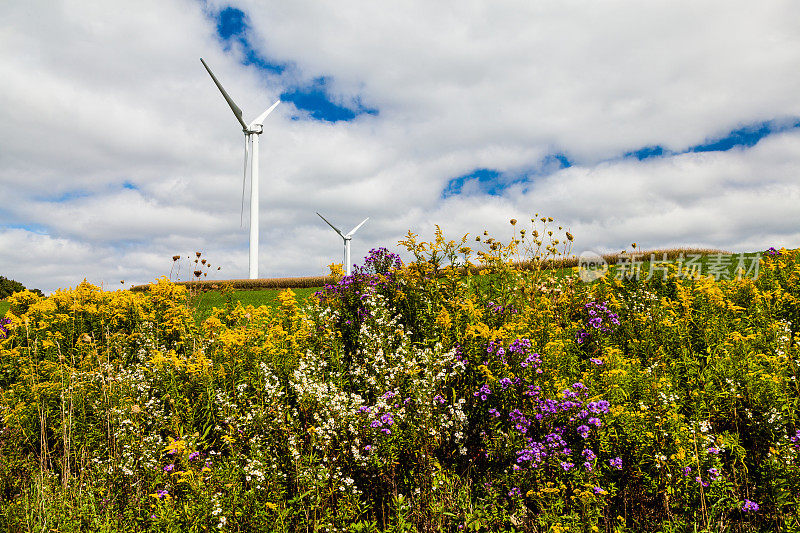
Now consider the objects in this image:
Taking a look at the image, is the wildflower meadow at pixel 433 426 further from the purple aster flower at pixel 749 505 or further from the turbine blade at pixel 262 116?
the turbine blade at pixel 262 116

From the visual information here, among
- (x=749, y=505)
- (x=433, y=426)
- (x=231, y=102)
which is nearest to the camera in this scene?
(x=749, y=505)

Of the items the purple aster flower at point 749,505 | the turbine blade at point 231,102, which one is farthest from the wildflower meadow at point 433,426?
the turbine blade at point 231,102

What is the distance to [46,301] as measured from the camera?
1016 centimetres

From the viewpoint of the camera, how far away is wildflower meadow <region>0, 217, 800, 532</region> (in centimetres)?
412

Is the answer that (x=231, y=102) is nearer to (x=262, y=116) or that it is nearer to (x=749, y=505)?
(x=262, y=116)

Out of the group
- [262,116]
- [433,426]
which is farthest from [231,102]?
[433,426]

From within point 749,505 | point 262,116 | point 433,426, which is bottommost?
point 749,505

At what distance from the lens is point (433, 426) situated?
15.5 feet

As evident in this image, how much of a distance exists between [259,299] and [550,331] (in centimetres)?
1215

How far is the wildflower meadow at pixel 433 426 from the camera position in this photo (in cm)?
412

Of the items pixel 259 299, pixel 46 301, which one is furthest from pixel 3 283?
pixel 46 301

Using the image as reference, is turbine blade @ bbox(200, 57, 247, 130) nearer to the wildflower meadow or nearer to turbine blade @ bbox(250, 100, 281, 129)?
turbine blade @ bbox(250, 100, 281, 129)

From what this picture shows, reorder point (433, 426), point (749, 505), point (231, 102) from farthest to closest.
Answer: point (231, 102) < point (433, 426) < point (749, 505)

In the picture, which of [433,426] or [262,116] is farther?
[262,116]
